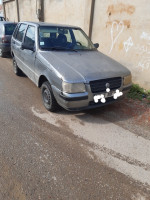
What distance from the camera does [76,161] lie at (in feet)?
7.54

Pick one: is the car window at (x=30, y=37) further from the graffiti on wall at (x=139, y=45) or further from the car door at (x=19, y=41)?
the graffiti on wall at (x=139, y=45)

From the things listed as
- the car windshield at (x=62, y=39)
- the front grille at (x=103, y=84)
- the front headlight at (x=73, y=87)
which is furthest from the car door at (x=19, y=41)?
the front grille at (x=103, y=84)

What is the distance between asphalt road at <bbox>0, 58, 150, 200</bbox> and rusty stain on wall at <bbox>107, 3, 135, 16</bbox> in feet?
11.0

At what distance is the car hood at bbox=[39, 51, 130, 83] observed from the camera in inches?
108

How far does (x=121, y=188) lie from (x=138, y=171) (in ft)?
1.41

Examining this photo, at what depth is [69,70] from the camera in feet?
9.30

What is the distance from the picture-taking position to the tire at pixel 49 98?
10.5 ft

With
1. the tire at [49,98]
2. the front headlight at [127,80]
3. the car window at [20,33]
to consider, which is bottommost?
the tire at [49,98]

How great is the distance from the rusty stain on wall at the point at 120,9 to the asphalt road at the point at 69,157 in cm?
336

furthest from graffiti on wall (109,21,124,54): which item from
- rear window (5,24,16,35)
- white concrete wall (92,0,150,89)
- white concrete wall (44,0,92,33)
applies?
rear window (5,24,16,35)

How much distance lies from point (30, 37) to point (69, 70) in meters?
1.83

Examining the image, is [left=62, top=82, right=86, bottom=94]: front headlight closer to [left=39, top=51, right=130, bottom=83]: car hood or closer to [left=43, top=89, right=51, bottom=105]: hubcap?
[left=39, top=51, right=130, bottom=83]: car hood

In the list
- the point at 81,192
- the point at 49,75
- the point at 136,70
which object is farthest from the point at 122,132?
the point at 136,70

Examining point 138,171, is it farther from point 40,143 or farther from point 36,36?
point 36,36
